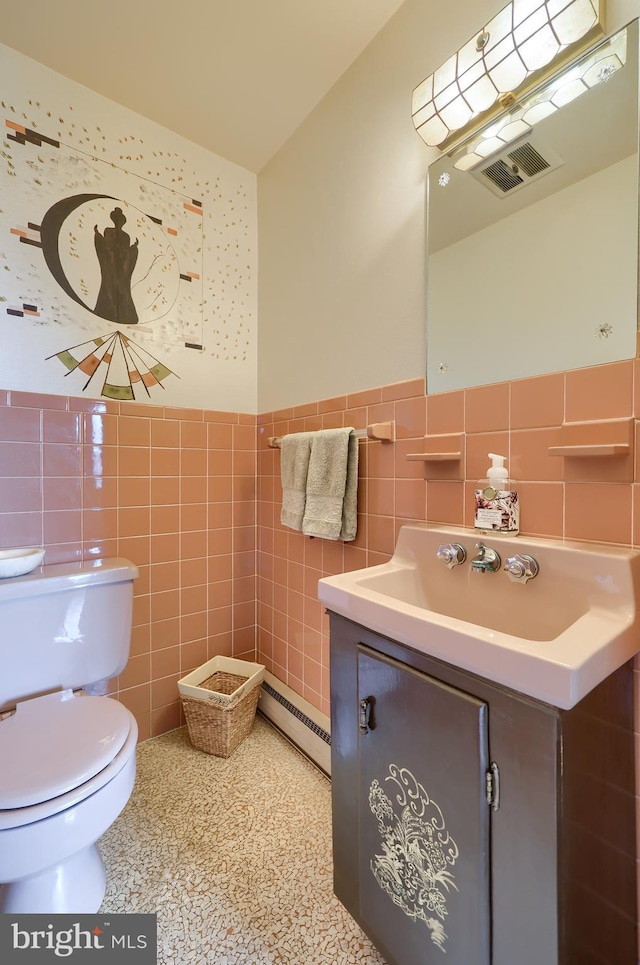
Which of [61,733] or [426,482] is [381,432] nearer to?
[426,482]

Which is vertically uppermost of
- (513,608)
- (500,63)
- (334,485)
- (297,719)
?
(500,63)

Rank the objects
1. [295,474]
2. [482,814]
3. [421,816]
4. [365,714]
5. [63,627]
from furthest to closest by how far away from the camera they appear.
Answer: [295,474], [63,627], [365,714], [421,816], [482,814]

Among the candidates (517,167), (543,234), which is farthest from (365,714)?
(517,167)

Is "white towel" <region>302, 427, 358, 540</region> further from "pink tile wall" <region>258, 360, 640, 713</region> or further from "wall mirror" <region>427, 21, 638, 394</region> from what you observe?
"wall mirror" <region>427, 21, 638, 394</region>

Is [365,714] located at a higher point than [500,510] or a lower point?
lower

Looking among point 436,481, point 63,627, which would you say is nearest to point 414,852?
point 436,481

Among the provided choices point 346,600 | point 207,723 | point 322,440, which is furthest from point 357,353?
point 207,723

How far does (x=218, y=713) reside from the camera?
4.95ft

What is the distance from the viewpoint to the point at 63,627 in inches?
Answer: 48.8

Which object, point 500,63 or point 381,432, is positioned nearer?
point 500,63

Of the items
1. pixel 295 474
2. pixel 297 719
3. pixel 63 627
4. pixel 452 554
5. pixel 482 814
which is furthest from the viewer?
pixel 297 719

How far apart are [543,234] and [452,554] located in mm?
751

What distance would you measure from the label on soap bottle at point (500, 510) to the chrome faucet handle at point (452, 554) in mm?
74

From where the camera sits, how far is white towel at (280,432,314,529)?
4.65ft
